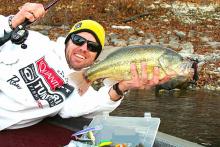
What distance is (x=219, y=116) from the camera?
12.0 metres

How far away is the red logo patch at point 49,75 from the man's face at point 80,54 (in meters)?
0.23

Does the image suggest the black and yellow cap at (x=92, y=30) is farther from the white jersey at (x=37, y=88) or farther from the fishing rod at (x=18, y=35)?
the fishing rod at (x=18, y=35)

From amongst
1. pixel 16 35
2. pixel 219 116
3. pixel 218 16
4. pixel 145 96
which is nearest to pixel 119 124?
pixel 16 35

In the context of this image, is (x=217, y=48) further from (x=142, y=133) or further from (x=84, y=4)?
(x=142, y=133)

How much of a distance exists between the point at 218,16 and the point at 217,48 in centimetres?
515

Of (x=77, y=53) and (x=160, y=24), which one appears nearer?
(x=77, y=53)

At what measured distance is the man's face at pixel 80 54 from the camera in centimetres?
484

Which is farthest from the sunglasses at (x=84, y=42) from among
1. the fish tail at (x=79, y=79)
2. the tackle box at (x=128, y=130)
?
the tackle box at (x=128, y=130)

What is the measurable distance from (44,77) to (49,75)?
0.05 metres

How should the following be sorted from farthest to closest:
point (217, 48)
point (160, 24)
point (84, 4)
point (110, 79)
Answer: point (84, 4)
point (160, 24)
point (217, 48)
point (110, 79)

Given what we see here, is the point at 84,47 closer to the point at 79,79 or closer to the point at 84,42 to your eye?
the point at 84,42

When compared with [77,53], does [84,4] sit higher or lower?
lower

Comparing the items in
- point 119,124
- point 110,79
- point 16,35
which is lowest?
point 119,124

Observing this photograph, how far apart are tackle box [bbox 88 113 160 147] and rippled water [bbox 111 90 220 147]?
18.0 feet
